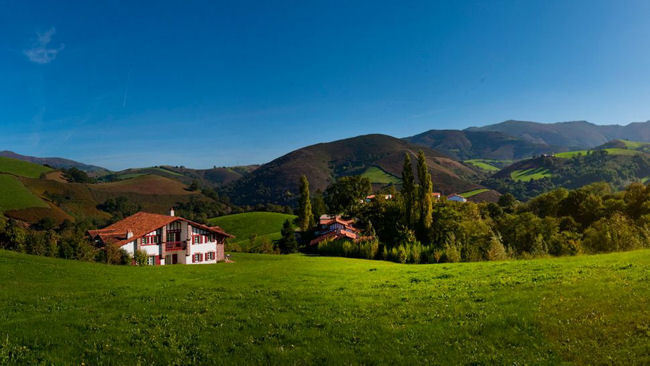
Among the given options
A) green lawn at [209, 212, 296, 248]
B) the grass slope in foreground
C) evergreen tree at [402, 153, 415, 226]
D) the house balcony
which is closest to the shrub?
the house balcony

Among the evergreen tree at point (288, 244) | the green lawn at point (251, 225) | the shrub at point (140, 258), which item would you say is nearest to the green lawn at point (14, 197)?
the green lawn at point (251, 225)

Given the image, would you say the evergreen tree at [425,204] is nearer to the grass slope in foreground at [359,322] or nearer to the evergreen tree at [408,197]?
the evergreen tree at [408,197]

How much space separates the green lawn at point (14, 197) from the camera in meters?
132

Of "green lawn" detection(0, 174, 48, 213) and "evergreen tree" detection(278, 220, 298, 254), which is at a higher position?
A: "green lawn" detection(0, 174, 48, 213)

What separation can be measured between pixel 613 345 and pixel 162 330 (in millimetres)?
14104

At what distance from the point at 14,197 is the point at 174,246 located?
12166 cm

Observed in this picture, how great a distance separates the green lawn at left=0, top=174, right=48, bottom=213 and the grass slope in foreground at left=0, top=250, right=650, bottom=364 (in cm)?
14844

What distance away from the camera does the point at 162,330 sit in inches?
498

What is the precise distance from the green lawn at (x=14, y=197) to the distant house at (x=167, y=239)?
309 ft

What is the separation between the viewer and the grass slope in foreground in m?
9.98

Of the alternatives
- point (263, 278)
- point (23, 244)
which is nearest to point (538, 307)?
point (263, 278)

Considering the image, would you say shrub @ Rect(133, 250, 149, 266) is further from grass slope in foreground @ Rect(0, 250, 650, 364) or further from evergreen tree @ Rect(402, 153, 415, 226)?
evergreen tree @ Rect(402, 153, 415, 226)

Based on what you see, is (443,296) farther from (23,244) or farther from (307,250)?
(307,250)

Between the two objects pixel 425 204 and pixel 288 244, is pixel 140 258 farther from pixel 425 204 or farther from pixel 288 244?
pixel 425 204
